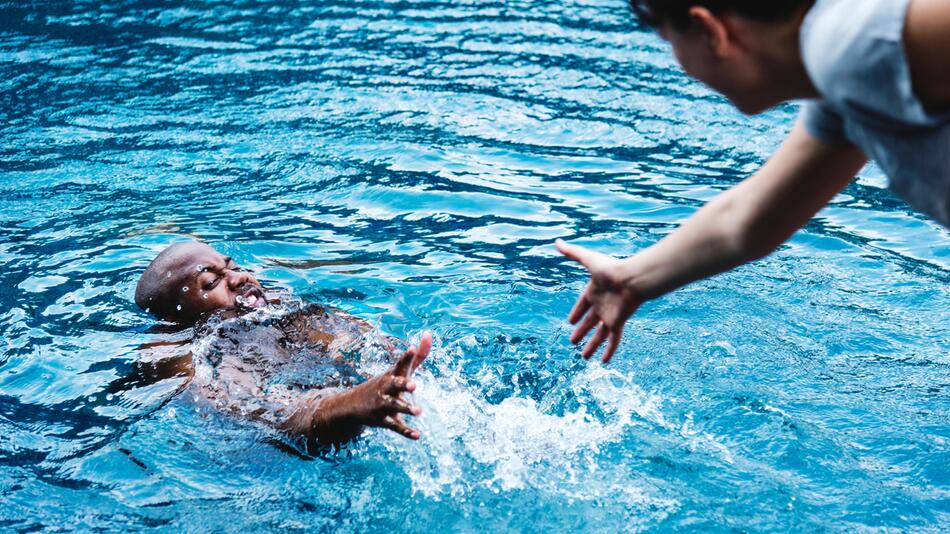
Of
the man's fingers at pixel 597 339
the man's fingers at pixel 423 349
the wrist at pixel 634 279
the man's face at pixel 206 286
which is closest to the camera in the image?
the wrist at pixel 634 279

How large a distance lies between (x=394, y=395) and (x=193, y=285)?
2.20m

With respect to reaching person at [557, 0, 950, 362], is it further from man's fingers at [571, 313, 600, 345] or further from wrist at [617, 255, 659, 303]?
man's fingers at [571, 313, 600, 345]

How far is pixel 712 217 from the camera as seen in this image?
2.51 meters

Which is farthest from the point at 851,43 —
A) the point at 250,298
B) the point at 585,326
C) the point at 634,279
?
the point at 250,298

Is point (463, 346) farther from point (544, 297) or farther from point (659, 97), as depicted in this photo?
point (659, 97)

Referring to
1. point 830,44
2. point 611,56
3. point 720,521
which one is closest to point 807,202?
point 830,44

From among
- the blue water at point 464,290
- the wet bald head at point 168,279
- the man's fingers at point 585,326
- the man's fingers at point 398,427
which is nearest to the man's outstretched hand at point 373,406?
the man's fingers at point 398,427

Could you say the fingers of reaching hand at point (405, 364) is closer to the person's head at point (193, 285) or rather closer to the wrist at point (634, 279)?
the wrist at point (634, 279)

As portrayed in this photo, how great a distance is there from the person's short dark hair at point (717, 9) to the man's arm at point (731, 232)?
494 mm

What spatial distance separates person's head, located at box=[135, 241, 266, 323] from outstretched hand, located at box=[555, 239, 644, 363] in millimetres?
2779

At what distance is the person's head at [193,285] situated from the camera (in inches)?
201

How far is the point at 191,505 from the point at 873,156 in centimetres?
311

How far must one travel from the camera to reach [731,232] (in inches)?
96.7

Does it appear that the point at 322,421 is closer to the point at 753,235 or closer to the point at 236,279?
the point at 236,279
